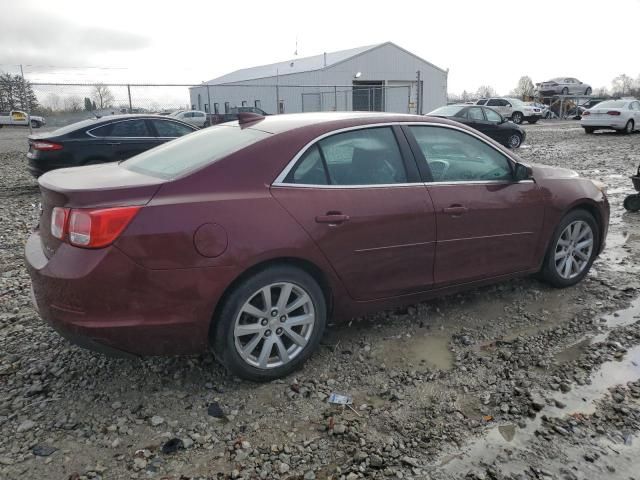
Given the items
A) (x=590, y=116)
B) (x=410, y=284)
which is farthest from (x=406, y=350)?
(x=590, y=116)

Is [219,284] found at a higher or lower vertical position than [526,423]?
higher

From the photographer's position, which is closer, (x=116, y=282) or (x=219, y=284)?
(x=116, y=282)

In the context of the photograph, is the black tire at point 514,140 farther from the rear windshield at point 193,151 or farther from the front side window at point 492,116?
the rear windshield at point 193,151

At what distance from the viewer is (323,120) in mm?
3525

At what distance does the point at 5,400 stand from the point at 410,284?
2.61 meters

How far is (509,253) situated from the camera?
4.11 metres

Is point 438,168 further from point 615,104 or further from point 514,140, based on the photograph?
point 615,104

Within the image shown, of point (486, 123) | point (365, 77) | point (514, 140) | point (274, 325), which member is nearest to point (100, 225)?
point (274, 325)

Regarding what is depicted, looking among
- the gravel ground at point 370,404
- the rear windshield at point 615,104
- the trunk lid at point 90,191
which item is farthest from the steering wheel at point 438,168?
the rear windshield at point 615,104

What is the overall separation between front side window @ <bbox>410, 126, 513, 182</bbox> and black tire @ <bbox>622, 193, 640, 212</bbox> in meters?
4.66

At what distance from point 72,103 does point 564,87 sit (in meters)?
40.4

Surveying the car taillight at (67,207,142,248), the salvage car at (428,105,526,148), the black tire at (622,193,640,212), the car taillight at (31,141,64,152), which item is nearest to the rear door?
the car taillight at (67,207,142,248)

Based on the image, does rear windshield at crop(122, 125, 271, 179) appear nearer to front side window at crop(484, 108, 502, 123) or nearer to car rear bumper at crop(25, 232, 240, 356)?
car rear bumper at crop(25, 232, 240, 356)

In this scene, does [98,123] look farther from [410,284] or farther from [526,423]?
[526,423]
